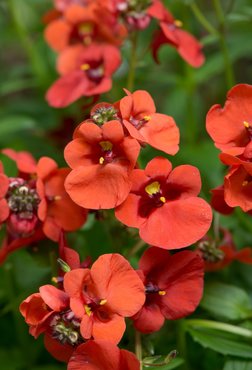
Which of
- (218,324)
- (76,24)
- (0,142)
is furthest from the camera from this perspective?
(0,142)

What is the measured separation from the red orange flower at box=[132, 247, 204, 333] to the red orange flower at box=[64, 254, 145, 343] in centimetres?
9

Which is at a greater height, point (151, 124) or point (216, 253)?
point (151, 124)

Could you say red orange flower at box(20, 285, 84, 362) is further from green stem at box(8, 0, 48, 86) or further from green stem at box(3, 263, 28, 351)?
green stem at box(8, 0, 48, 86)

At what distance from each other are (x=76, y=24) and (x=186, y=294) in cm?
77

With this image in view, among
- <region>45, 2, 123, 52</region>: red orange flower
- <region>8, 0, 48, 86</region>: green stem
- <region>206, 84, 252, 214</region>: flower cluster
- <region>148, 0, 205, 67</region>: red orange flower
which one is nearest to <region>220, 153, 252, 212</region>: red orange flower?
<region>206, 84, 252, 214</region>: flower cluster

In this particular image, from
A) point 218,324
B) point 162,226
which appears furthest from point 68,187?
point 218,324

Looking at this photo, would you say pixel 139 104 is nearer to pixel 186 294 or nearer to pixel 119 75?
pixel 186 294

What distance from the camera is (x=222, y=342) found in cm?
121

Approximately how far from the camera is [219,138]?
1.13m

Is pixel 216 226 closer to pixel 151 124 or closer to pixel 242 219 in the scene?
pixel 242 219

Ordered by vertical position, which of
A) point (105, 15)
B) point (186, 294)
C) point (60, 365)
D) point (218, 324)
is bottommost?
point (60, 365)

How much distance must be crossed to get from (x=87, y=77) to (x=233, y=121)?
0.44m

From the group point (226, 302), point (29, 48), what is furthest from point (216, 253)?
point (29, 48)

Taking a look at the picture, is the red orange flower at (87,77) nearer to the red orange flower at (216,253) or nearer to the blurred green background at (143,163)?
the blurred green background at (143,163)
